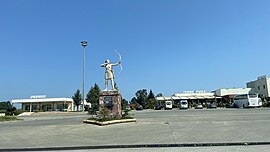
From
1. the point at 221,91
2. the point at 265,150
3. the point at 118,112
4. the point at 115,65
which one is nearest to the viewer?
the point at 265,150

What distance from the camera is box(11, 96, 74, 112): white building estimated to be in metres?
66.6

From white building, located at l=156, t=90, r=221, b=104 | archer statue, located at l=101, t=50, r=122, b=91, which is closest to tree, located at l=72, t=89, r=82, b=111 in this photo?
white building, located at l=156, t=90, r=221, b=104

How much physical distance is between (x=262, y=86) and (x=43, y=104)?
61.3m

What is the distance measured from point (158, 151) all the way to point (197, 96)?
72804 millimetres

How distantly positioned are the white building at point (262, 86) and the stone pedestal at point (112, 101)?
61522 mm

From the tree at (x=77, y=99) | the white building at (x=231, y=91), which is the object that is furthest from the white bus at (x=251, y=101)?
the tree at (x=77, y=99)

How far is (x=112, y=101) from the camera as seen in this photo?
17797 millimetres

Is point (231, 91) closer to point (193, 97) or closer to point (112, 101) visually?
point (193, 97)

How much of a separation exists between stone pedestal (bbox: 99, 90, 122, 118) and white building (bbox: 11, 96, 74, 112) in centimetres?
5042

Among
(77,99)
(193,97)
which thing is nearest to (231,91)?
(193,97)

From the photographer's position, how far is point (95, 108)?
792 inches

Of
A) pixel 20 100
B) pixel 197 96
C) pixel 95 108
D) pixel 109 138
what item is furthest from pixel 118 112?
pixel 197 96

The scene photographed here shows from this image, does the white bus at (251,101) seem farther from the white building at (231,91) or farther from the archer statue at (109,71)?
the archer statue at (109,71)

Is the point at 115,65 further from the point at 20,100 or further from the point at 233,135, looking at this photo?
the point at 20,100
